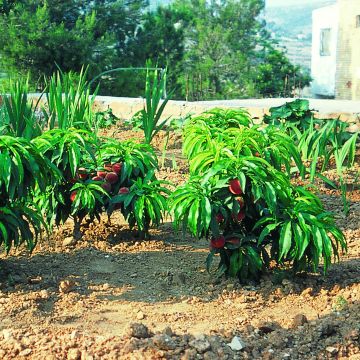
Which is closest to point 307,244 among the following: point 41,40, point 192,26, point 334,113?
point 334,113

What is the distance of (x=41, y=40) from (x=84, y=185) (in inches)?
637

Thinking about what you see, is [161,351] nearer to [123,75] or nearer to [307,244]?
[307,244]

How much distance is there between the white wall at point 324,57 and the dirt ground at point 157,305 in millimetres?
25380

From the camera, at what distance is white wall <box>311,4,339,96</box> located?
2984cm

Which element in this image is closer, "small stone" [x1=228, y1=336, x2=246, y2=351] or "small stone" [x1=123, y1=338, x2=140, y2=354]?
"small stone" [x1=123, y1=338, x2=140, y2=354]

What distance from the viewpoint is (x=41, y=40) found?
2014 cm

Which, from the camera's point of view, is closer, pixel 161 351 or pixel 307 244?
pixel 161 351

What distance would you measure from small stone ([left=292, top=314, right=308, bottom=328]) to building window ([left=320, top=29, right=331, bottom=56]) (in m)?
28.1

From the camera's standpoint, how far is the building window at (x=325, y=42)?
1214 inches

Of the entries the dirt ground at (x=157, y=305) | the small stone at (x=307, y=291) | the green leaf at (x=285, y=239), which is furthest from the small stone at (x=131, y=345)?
the small stone at (x=307, y=291)

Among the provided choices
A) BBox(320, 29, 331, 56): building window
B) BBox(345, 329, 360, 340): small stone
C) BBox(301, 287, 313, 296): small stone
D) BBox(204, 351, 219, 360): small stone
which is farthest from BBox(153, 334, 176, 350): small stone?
BBox(320, 29, 331, 56): building window

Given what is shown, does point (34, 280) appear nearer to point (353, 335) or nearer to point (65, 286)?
point (65, 286)

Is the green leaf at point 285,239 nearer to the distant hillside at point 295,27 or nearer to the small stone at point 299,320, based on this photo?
the small stone at point 299,320

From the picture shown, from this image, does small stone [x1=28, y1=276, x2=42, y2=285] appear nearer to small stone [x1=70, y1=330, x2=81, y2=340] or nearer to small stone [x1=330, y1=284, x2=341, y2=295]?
small stone [x1=70, y1=330, x2=81, y2=340]
